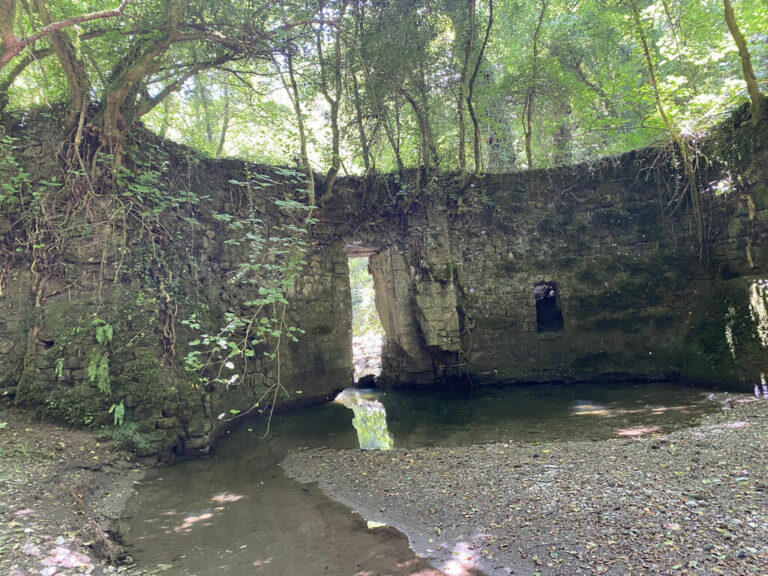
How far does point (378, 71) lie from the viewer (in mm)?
7699

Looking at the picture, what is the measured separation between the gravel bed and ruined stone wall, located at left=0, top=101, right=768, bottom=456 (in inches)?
91.1

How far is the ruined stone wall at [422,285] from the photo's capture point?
5.17 m

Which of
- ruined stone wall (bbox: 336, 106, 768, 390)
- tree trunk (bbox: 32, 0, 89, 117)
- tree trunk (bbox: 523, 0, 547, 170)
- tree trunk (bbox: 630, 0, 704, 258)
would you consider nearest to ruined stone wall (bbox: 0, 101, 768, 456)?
ruined stone wall (bbox: 336, 106, 768, 390)

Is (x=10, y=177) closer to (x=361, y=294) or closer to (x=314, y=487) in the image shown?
(x=314, y=487)

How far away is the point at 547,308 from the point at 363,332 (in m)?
9.94

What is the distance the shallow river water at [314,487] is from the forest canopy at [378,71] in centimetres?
447

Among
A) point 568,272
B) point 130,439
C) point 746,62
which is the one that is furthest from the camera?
point 568,272

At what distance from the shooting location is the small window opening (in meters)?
8.73

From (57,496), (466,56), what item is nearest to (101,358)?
(57,496)

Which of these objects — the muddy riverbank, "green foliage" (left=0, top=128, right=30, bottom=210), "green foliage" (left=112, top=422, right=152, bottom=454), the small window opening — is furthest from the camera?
the small window opening

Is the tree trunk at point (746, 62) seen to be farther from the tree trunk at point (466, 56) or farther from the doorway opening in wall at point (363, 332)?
the doorway opening in wall at point (363, 332)

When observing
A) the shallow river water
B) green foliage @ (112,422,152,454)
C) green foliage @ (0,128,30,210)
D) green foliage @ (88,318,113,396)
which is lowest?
the shallow river water

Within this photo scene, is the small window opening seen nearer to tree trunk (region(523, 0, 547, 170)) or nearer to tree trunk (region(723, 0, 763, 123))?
tree trunk (region(523, 0, 547, 170))

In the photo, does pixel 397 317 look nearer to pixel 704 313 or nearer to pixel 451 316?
pixel 451 316
